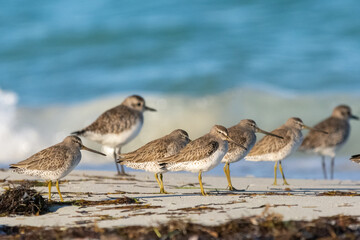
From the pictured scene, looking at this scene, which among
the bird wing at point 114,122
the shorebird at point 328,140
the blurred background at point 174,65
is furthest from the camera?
the blurred background at point 174,65

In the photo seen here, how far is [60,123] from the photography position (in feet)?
65.5

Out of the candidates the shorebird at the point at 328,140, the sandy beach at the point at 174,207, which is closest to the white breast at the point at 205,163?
the sandy beach at the point at 174,207

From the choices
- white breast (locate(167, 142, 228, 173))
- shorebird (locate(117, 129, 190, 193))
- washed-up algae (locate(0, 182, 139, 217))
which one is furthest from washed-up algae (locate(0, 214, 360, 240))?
shorebird (locate(117, 129, 190, 193))

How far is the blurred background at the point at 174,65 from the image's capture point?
1970 cm

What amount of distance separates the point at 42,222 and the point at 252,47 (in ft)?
58.5

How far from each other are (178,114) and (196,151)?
11511 mm

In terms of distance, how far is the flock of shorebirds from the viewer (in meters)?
8.36

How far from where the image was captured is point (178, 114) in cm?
2006

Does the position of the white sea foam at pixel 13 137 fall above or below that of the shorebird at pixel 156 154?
above

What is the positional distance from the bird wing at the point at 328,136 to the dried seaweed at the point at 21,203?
8.61 metres

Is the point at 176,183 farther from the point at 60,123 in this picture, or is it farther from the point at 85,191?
the point at 60,123

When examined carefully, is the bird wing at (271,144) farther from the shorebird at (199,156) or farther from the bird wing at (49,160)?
the bird wing at (49,160)

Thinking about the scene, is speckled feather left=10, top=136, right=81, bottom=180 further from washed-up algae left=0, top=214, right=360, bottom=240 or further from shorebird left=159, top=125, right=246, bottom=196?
washed-up algae left=0, top=214, right=360, bottom=240

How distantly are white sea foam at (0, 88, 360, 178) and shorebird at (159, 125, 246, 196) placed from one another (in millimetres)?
9701
